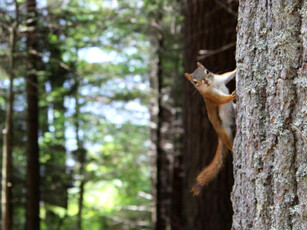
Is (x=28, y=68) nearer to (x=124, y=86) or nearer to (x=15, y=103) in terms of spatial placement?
(x=15, y=103)

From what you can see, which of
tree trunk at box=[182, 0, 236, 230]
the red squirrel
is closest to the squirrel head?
the red squirrel

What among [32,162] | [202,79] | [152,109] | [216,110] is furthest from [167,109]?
[202,79]

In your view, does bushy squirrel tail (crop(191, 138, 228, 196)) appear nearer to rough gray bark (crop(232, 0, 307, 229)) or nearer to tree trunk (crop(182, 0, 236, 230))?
rough gray bark (crop(232, 0, 307, 229))

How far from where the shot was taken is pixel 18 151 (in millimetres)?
6824

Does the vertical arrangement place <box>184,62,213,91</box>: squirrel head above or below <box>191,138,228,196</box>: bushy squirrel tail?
above

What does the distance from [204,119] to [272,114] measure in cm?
318

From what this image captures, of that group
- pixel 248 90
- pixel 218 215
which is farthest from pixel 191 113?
pixel 248 90

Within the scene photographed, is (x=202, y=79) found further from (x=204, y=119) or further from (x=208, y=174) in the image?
(x=204, y=119)

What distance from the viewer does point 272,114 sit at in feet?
4.91

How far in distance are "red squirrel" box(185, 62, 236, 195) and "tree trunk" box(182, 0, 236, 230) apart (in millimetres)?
2283

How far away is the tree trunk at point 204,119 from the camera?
4.47 m

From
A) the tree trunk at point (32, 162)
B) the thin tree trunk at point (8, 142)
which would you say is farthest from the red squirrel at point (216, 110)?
the tree trunk at point (32, 162)

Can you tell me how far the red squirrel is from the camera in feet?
6.60

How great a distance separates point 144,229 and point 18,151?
12.5 ft
